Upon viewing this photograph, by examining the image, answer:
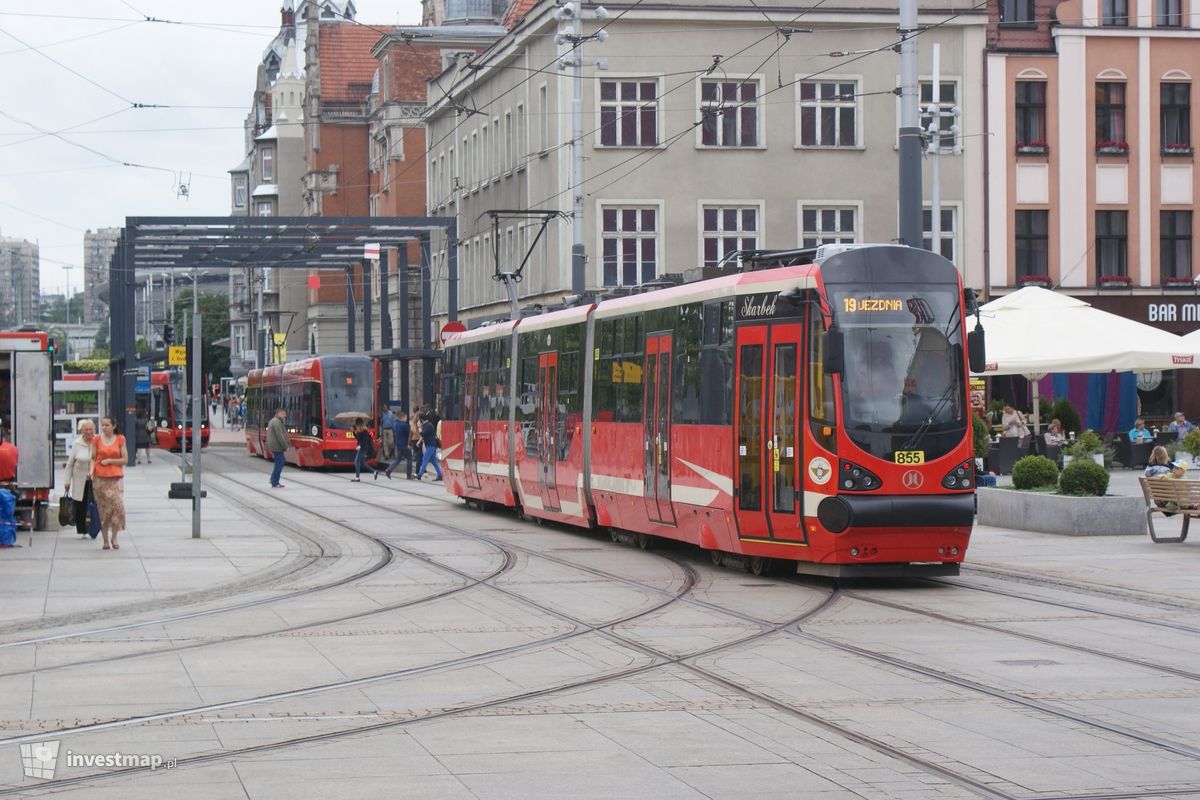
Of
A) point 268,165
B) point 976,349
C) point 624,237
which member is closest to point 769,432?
point 976,349

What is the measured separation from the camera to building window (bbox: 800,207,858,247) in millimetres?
50250

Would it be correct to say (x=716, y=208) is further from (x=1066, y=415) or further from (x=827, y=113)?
(x=1066, y=415)

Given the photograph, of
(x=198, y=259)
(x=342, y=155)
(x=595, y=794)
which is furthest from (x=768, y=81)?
(x=342, y=155)

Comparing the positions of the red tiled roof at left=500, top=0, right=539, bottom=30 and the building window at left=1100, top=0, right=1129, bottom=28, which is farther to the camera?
the red tiled roof at left=500, top=0, right=539, bottom=30

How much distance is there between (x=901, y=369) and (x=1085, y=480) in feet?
24.6

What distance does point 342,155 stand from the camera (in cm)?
10119

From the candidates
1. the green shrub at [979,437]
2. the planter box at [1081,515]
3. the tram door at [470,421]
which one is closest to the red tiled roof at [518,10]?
the tram door at [470,421]

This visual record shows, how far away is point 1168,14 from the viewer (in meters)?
48.6

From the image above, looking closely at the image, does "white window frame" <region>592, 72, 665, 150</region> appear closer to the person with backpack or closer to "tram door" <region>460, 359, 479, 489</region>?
the person with backpack

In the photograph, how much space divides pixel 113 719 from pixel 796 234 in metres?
41.5

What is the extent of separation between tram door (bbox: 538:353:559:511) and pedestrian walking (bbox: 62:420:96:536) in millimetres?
6027

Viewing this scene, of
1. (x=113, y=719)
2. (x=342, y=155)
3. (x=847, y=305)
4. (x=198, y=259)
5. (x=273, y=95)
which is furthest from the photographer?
(x=273, y=95)

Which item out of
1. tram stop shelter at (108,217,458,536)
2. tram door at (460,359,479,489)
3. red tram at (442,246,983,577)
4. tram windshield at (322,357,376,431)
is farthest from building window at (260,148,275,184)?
red tram at (442,246,983,577)

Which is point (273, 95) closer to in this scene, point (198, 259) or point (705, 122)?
point (198, 259)
